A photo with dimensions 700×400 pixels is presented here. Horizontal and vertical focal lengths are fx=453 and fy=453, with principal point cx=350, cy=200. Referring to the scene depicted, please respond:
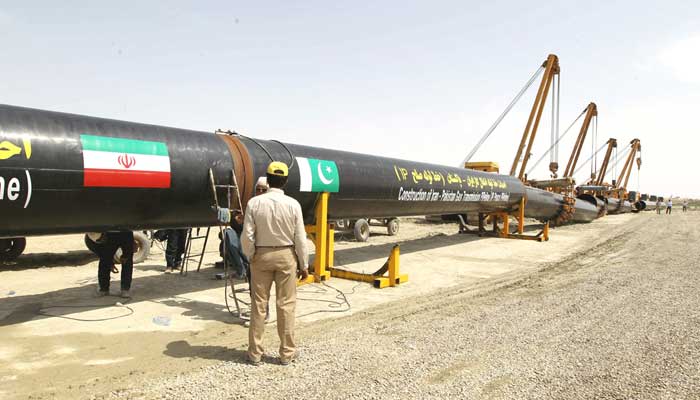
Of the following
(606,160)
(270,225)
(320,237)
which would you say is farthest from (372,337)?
(606,160)

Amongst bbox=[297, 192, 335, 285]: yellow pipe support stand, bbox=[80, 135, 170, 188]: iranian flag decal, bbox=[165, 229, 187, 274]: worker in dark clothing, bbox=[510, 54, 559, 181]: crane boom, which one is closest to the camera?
bbox=[80, 135, 170, 188]: iranian flag decal

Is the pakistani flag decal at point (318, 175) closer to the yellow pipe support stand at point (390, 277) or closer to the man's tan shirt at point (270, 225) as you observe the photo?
the yellow pipe support stand at point (390, 277)

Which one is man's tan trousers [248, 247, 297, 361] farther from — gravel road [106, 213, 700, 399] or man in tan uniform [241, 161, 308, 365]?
gravel road [106, 213, 700, 399]

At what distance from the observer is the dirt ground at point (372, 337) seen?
3775 mm

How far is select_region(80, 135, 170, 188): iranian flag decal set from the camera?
17.5ft

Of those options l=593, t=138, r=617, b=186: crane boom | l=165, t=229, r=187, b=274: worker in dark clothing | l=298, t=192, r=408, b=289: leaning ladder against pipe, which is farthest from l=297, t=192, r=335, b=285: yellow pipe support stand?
l=593, t=138, r=617, b=186: crane boom

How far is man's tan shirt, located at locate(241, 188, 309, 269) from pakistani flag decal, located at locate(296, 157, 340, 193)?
3.42 metres

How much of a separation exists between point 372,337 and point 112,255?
14.0 feet

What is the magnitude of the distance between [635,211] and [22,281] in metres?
50.6

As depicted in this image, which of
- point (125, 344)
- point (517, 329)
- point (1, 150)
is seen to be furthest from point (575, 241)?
point (1, 150)

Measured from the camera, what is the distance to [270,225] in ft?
13.8

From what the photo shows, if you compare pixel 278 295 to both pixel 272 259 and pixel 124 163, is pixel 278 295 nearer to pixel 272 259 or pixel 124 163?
pixel 272 259

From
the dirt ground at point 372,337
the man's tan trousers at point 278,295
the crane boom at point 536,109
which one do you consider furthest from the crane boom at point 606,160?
the man's tan trousers at point 278,295

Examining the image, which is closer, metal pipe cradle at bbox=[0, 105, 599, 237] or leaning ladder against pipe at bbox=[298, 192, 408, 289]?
metal pipe cradle at bbox=[0, 105, 599, 237]
